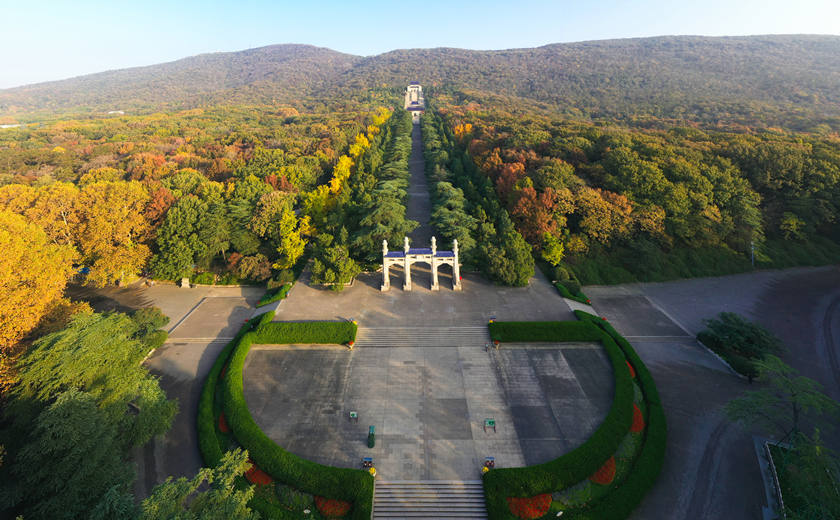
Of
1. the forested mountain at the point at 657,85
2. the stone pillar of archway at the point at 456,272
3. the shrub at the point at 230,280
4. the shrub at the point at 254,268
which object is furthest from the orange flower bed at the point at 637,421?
the forested mountain at the point at 657,85

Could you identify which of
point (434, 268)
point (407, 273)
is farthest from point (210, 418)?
point (434, 268)

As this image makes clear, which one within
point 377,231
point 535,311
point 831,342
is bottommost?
point 831,342

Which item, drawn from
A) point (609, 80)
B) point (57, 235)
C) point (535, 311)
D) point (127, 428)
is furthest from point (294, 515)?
point (609, 80)

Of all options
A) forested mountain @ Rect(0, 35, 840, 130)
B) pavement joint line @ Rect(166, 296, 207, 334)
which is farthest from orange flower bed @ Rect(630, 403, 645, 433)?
forested mountain @ Rect(0, 35, 840, 130)

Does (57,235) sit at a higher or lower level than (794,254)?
higher

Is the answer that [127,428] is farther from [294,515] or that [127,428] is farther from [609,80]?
[609,80]

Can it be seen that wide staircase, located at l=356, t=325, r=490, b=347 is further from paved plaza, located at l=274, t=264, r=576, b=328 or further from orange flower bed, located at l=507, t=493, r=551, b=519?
orange flower bed, located at l=507, t=493, r=551, b=519
